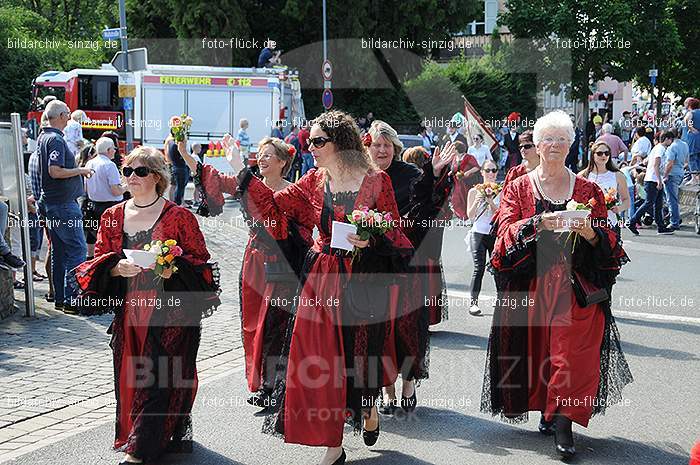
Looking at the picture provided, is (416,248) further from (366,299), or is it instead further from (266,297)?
(366,299)

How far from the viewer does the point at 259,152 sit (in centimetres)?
741

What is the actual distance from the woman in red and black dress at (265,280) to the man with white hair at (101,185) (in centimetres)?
383

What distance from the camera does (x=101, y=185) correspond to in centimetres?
1085

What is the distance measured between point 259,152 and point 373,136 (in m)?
0.84

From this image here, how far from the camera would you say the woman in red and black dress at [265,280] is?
7.00 metres

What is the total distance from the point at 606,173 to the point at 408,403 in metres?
4.04

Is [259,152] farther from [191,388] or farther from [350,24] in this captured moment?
[350,24]

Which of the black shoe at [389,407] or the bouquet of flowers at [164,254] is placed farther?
the black shoe at [389,407]

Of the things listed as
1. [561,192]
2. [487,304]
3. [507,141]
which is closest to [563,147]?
[561,192]

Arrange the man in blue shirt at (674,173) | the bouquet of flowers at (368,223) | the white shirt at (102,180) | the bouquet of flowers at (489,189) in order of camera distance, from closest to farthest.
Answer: the bouquet of flowers at (368,223) < the bouquet of flowers at (489,189) < the white shirt at (102,180) < the man in blue shirt at (674,173)

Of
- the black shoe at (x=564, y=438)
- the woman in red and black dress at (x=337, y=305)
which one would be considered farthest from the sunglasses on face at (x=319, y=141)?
the black shoe at (x=564, y=438)

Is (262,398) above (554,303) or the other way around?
Answer: the other way around

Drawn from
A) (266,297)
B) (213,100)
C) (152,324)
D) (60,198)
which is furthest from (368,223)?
(213,100)

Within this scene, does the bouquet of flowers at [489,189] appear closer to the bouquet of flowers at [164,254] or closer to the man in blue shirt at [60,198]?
the man in blue shirt at [60,198]
